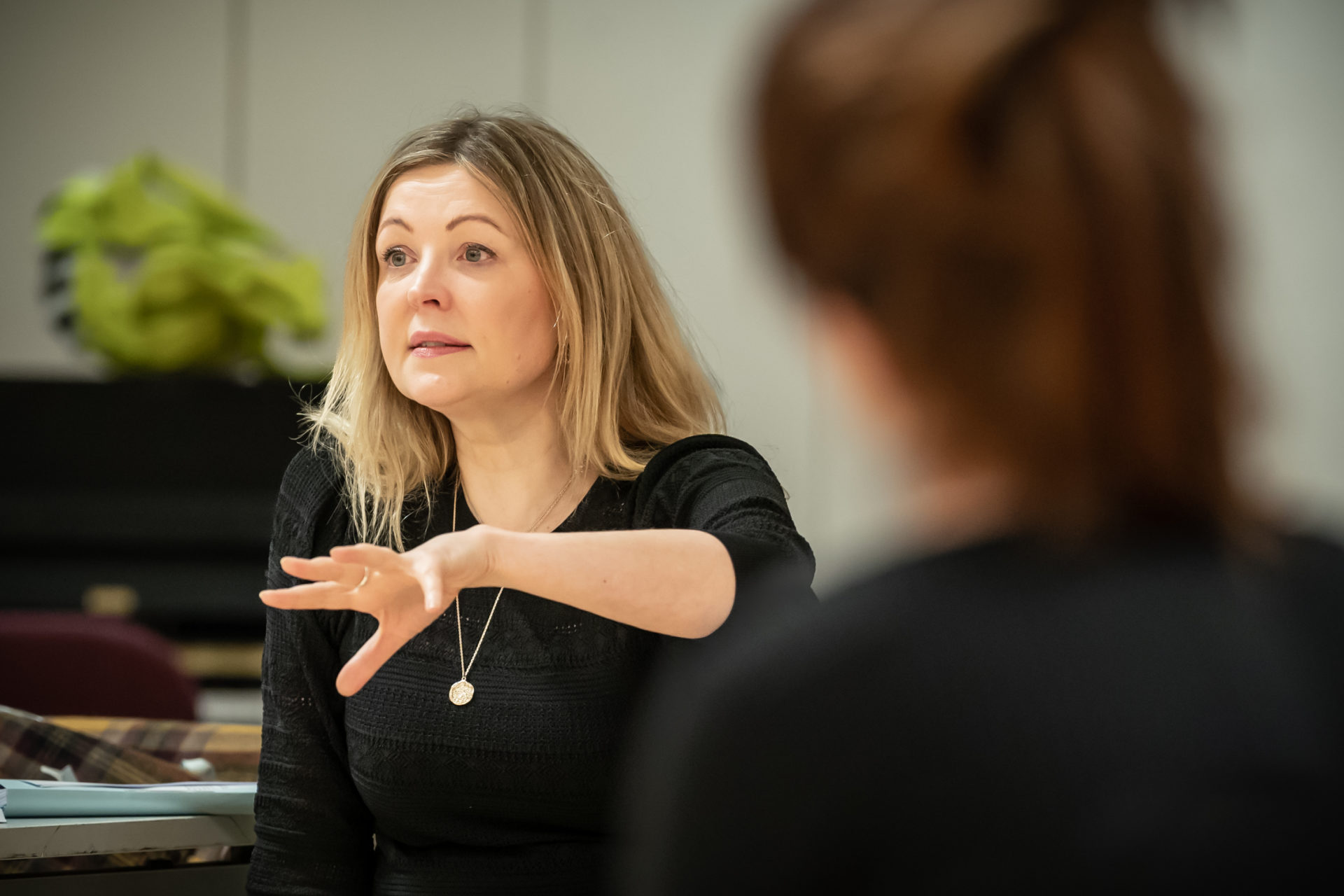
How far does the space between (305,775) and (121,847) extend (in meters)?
0.19

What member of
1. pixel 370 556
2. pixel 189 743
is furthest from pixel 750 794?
pixel 189 743

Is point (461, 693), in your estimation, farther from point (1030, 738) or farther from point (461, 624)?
point (1030, 738)

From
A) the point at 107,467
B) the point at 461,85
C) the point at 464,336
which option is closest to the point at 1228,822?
the point at 464,336

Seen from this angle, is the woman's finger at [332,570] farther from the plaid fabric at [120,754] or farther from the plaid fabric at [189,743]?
the plaid fabric at [189,743]

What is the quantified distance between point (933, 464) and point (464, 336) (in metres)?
0.90

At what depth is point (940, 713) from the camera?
49cm

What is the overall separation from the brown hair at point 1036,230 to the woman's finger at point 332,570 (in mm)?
574

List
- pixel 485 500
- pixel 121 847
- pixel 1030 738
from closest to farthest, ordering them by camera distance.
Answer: pixel 1030 738
pixel 121 847
pixel 485 500

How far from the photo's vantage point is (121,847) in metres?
1.29

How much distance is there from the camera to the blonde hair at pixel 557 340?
143 centimetres

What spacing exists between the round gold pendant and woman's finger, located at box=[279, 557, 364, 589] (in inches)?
14.2

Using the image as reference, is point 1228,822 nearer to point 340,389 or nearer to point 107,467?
point 340,389

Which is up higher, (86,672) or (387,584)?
(387,584)

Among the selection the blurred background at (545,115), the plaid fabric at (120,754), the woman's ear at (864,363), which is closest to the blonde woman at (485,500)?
the plaid fabric at (120,754)
